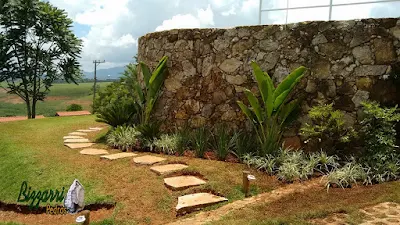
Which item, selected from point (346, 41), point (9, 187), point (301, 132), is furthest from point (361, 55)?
point (9, 187)

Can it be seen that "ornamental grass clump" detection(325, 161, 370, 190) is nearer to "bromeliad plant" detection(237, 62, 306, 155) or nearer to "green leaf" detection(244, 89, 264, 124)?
"bromeliad plant" detection(237, 62, 306, 155)

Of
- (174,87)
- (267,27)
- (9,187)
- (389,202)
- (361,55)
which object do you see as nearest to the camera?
(389,202)

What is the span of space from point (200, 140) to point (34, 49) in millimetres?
14176

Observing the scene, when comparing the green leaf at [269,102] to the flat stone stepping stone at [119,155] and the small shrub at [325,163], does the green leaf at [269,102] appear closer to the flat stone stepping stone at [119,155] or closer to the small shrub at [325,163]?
the small shrub at [325,163]

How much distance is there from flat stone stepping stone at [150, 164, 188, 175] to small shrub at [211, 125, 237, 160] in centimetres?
80

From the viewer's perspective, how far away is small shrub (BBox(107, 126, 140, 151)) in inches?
278

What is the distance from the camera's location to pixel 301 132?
19.9 feet

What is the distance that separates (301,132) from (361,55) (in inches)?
62.4

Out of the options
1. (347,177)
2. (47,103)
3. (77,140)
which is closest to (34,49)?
(77,140)

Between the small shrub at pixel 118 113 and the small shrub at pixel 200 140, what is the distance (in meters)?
1.88

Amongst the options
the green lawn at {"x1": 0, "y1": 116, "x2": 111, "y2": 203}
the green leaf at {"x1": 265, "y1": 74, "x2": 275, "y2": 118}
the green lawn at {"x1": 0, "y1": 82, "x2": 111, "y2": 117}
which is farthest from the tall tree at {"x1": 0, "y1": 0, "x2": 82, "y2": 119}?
the green leaf at {"x1": 265, "y1": 74, "x2": 275, "y2": 118}

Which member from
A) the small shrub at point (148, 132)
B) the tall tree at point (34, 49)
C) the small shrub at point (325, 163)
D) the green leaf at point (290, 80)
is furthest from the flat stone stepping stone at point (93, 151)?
the tall tree at point (34, 49)

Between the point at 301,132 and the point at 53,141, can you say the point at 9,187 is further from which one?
the point at 301,132

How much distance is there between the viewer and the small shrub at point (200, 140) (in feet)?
20.8
